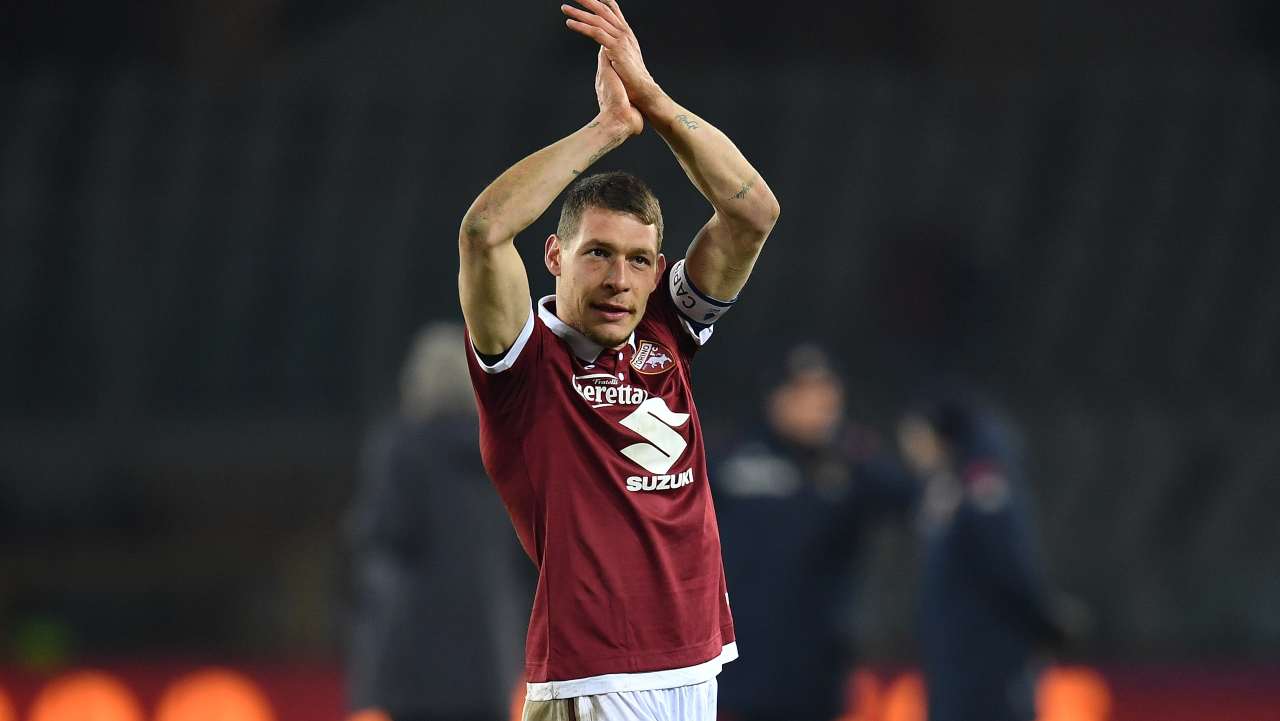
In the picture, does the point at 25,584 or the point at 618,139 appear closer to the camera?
the point at 618,139

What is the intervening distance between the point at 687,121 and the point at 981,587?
3.04 metres

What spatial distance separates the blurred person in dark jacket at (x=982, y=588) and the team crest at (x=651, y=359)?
2.70 meters

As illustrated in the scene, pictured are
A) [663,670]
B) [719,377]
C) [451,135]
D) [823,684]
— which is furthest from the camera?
[451,135]

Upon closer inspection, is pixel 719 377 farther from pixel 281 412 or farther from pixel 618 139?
pixel 618 139

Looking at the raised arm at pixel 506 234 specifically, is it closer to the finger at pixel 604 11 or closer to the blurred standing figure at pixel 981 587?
the finger at pixel 604 11

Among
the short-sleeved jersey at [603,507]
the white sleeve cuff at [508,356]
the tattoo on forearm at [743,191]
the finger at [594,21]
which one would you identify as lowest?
the short-sleeved jersey at [603,507]

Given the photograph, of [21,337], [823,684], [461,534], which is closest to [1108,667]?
[823,684]

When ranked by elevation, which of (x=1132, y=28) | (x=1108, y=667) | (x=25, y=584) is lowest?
(x=1108, y=667)

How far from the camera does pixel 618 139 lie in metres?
3.19

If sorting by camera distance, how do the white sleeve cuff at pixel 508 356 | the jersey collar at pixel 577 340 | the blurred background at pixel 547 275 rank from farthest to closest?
the blurred background at pixel 547 275 < the jersey collar at pixel 577 340 < the white sleeve cuff at pixel 508 356

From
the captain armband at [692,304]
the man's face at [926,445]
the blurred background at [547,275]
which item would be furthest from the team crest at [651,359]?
the blurred background at [547,275]

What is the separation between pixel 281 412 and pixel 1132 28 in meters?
8.28

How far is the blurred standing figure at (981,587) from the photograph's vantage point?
5672 millimetres

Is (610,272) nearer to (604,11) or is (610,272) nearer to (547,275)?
(604,11)
